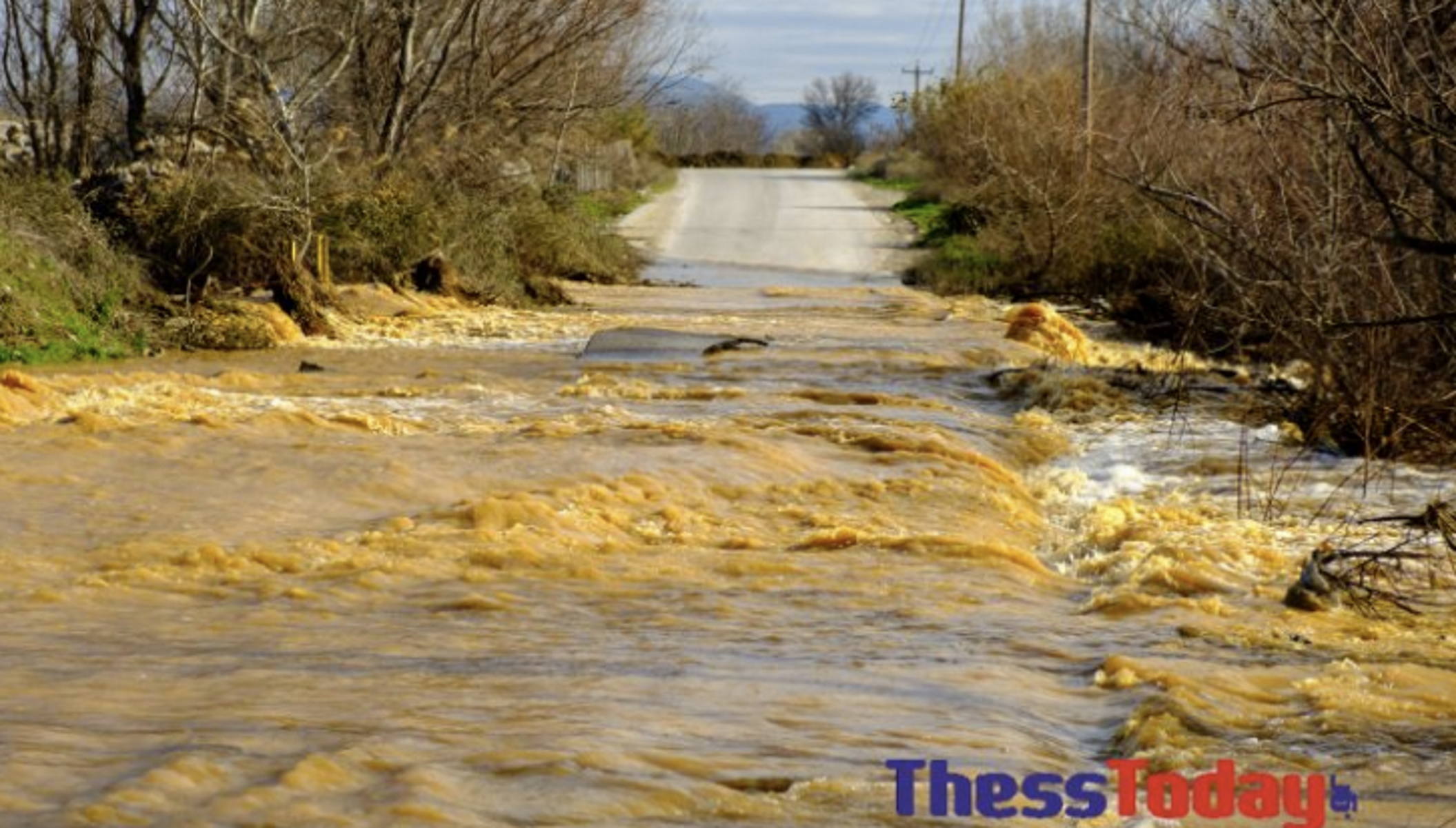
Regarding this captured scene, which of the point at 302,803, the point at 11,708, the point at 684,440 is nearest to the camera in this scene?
the point at 302,803

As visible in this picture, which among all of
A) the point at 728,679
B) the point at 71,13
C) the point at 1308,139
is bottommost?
the point at 728,679

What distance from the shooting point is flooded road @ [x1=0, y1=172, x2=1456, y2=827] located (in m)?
5.99

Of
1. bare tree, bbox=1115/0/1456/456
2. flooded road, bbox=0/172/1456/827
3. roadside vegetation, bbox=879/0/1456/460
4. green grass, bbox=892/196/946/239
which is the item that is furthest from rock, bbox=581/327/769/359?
green grass, bbox=892/196/946/239

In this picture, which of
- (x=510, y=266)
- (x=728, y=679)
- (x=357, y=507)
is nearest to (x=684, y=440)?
(x=357, y=507)

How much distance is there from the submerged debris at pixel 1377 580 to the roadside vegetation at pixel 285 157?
1168 centimetres

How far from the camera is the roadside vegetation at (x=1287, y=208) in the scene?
8.06m

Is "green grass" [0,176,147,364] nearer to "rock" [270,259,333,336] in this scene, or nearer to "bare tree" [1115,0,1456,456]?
"rock" [270,259,333,336]

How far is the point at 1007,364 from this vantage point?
1908 cm

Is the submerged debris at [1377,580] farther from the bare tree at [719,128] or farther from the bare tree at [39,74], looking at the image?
the bare tree at [719,128]

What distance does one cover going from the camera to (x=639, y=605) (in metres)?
8.81

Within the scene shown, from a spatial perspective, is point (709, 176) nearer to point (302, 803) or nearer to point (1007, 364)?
point (1007, 364)

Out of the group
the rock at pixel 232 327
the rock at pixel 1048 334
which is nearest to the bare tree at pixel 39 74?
the rock at pixel 232 327

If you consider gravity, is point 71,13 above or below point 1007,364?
above

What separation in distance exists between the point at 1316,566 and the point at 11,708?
5.85m
